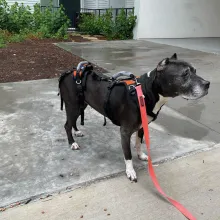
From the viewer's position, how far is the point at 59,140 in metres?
4.04

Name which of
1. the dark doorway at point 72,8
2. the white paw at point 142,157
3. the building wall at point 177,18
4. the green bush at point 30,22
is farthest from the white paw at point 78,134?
the dark doorway at point 72,8

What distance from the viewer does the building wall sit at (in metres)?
13.3

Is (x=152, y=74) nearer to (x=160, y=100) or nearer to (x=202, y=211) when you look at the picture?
(x=160, y=100)

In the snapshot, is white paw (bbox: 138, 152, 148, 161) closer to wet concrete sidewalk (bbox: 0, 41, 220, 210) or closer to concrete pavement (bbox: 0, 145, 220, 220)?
wet concrete sidewalk (bbox: 0, 41, 220, 210)

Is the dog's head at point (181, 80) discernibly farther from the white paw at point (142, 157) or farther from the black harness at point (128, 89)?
the white paw at point (142, 157)

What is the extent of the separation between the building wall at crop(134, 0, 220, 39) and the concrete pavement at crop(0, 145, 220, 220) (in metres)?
11.0

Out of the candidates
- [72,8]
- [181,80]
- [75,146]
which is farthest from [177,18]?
[181,80]

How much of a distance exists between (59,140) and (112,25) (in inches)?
411

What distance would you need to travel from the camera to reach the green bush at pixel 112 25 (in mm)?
13453

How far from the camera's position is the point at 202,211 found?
272 cm

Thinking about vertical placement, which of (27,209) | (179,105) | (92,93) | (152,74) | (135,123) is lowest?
(27,209)

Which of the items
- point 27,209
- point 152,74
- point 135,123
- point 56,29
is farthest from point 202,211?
point 56,29

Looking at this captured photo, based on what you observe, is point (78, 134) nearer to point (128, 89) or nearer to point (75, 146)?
point (75, 146)

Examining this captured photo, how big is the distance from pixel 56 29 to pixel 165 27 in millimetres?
5050
